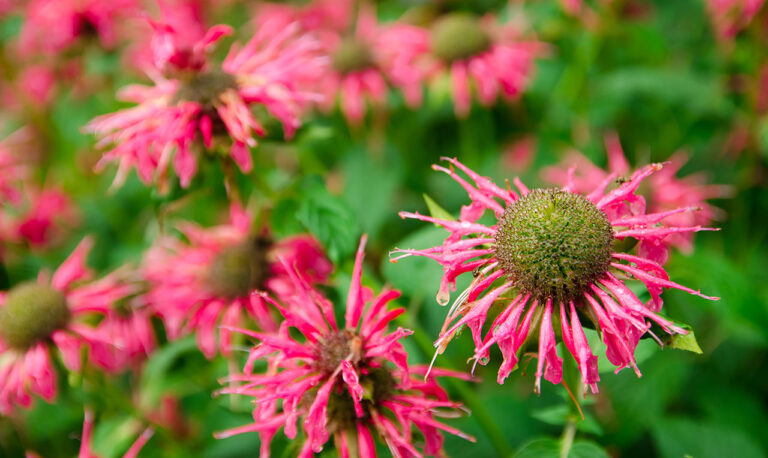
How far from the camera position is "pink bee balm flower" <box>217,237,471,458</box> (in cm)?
89

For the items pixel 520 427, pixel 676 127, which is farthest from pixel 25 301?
pixel 676 127

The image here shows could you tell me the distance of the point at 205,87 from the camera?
117 centimetres

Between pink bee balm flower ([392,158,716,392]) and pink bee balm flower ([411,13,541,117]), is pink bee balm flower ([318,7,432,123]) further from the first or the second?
pink bee balm flower ([392,158,716,392])

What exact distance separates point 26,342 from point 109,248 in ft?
2.68

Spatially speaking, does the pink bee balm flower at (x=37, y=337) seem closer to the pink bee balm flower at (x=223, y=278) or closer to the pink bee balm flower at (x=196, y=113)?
the pink bee balm flower at (x=223, y=278)

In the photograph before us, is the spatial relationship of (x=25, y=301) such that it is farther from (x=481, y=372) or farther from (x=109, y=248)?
(x=481, y=372)

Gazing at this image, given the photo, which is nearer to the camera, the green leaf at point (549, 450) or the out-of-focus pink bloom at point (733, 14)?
the green leaf at point (549, 450)

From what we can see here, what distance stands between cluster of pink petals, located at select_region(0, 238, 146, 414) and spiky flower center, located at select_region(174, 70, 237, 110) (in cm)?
54

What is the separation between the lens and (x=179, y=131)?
1.08 metres

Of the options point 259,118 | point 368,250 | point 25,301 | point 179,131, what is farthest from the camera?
point 368,250

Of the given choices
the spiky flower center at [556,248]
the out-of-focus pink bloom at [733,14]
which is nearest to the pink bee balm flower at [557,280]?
the spiky flower center at [556,248]

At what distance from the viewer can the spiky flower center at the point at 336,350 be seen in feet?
3.06

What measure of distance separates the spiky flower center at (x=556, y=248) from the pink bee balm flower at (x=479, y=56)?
0.91 metres

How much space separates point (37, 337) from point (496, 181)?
4.20ft
